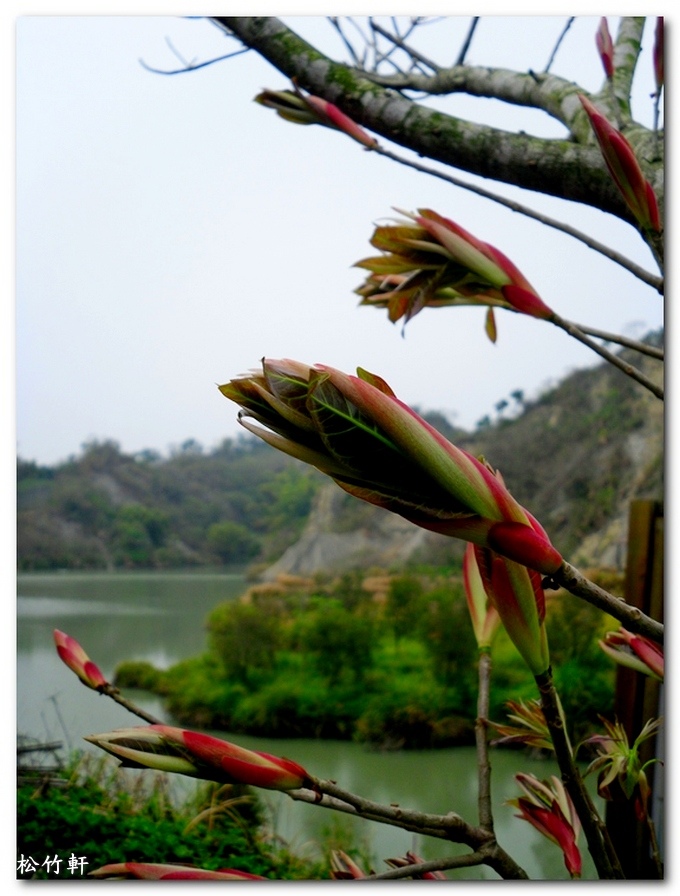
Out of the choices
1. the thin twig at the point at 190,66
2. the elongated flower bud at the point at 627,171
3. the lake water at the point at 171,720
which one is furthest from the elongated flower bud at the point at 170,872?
the thin twig at the point at 190,66

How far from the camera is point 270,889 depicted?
132 cm

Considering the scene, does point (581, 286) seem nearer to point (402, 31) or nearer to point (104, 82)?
point (402, 31)

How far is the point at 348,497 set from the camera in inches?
70.8

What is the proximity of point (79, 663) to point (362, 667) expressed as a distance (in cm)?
106

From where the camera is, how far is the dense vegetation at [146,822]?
1.60m

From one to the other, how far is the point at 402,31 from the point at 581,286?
57cm

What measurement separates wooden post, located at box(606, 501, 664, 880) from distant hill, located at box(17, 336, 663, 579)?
207mm

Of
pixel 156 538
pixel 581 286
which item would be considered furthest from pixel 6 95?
pixel 581 286

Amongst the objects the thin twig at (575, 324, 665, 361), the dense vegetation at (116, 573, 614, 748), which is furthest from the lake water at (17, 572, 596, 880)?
the thin twig at (575, 324, 665, 361)

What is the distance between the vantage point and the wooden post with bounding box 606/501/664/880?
56.9 inches

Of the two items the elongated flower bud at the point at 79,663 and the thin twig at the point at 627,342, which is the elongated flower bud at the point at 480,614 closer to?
the thin twig at the point at 627,342

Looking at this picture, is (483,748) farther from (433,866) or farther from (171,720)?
(171,720)

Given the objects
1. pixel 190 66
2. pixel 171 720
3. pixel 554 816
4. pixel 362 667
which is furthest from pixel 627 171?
pixel 171 720

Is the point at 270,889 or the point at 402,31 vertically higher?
the point at 402,31
